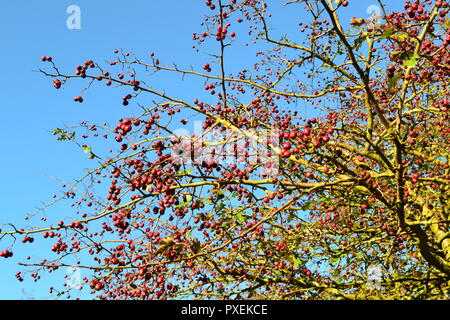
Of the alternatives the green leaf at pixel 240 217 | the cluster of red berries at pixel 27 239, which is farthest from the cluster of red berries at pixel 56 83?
the green leaf at pixel 240 217

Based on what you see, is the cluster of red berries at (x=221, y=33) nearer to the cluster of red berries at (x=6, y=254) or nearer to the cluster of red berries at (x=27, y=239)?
the cluster of red berries at (x=27, y=239)

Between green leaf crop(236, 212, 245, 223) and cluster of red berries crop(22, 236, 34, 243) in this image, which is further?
green leaf crop(236, 212, 245, 223)

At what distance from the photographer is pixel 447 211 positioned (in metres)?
6.83

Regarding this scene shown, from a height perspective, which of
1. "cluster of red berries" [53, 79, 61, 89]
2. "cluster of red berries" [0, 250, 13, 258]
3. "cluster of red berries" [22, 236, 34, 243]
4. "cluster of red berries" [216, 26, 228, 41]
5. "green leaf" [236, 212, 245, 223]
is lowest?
"cluster of red berries" [0, 250, 13, 258]

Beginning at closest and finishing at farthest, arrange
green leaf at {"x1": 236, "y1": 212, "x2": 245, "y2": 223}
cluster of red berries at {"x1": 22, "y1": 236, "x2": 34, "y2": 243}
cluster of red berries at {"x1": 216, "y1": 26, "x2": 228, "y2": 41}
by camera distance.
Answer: cluster of red berries at {"x1": 216, "y1": 26, "x2": 228, "y2": 41} → cluster of red berries at {"x1": 22, "y1": 236, "x2": 34, "y2": 243} → green leaf at {"x1": 236, "y1": 212, "x2": 245, "y2": 223}

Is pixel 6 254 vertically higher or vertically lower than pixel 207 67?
lower

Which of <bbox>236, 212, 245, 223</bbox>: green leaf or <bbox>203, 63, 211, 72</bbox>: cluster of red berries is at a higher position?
<bbox>203, 63, 211, 72</bbox>: cluster of red berries

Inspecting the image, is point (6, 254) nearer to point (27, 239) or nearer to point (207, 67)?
point (27, 239)

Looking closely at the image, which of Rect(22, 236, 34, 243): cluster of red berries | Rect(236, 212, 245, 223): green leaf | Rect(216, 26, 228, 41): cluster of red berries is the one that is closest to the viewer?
Rect(216, 26, 228, 41): cluster of red berries

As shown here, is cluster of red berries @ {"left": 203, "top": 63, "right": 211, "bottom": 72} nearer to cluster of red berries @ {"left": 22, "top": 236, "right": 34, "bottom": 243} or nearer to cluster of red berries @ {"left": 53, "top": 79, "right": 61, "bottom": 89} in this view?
cluster of red berries @ {"left": 53, "top": 79, "right": 61, "bottom": 89}

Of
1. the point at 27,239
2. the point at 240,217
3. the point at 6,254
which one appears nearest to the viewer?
the point at 6,254

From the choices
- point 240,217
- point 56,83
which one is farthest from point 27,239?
point 240,217

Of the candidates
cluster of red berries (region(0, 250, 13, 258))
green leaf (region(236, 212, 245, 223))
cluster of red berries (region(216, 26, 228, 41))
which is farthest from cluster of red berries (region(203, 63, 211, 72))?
cluster of red berries (region(0, 250, 13, 258))

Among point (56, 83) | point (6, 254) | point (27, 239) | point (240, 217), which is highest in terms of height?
point (56, 83)
